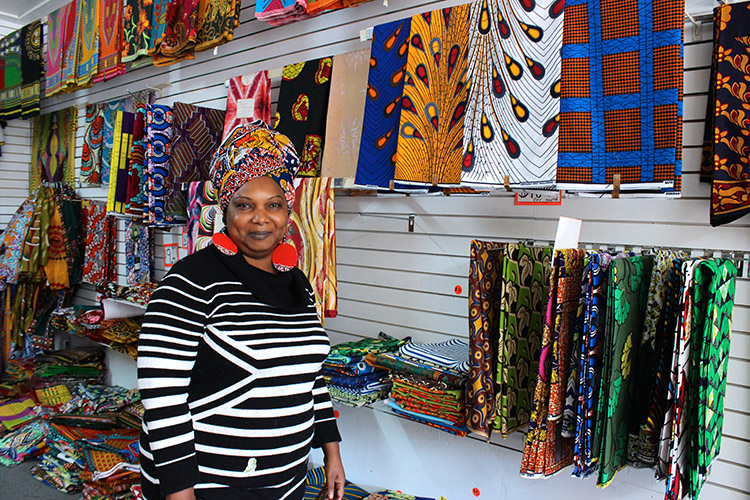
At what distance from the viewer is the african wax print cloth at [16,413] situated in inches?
187

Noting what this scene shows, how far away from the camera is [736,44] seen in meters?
1.78

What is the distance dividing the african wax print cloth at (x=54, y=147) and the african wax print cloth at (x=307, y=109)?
3504 mm

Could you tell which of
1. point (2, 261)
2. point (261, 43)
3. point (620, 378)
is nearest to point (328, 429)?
point (620, 378)

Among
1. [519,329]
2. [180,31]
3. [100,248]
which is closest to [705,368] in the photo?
[519,329]

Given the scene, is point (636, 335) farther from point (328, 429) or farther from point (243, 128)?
point (243, 128)

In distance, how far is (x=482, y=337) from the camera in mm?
1996

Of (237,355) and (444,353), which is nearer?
(237,355)

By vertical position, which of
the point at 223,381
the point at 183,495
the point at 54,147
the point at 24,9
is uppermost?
the point at 24,9

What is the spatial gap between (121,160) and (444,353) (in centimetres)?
291

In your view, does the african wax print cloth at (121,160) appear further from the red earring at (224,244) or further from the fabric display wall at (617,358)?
the fabric display wall at (617,358)

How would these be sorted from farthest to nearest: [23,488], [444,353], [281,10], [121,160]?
[121,160]
[23,488]
[281,10]
[444,353]

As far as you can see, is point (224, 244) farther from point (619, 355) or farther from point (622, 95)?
point (622, 95)

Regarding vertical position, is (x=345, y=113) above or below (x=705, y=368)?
above

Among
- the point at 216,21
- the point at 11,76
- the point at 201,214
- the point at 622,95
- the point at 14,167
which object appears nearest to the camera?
the point at 622,95
